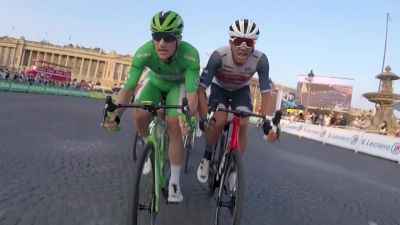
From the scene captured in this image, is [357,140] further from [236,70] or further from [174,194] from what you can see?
[174,194]

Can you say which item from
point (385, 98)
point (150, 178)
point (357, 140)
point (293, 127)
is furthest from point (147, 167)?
point (385, 98)

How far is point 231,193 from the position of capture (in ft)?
13.5

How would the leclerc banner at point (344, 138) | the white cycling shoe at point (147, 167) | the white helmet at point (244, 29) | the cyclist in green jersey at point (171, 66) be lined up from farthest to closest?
1. the leclerc banner at point (344, 138)
2. the white helmet at point (244, 29)
3. the cyclist in green jersey at point (171, 66)
4. the white cycling shoe at point (147, 167)

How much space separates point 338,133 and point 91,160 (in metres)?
19.4

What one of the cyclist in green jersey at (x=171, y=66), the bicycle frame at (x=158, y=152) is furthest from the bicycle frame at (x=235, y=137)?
the bicycle frame at (x=158, y=152)

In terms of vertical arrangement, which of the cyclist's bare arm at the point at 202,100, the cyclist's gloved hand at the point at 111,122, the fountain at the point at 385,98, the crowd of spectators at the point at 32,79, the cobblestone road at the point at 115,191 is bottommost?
the cobblestone road at the point at 115,191

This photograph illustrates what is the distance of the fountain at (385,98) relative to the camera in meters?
43.2

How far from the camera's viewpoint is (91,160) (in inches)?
289

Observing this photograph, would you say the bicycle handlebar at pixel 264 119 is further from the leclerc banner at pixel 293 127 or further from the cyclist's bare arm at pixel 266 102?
the leclerc banner at pixel 293 127

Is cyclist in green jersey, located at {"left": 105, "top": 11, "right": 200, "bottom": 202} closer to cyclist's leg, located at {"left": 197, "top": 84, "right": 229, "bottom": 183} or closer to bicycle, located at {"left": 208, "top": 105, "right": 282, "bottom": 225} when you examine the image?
bicycle, located at {"left": 208, "top": 105, "right": 282, "bottom": 225}

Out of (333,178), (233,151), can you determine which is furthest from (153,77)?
(333,178)

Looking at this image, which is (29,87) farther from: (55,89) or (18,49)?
Answer: (18,49)

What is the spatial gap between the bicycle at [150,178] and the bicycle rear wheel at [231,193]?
0.57m

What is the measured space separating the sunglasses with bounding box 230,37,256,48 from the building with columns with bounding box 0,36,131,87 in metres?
154
